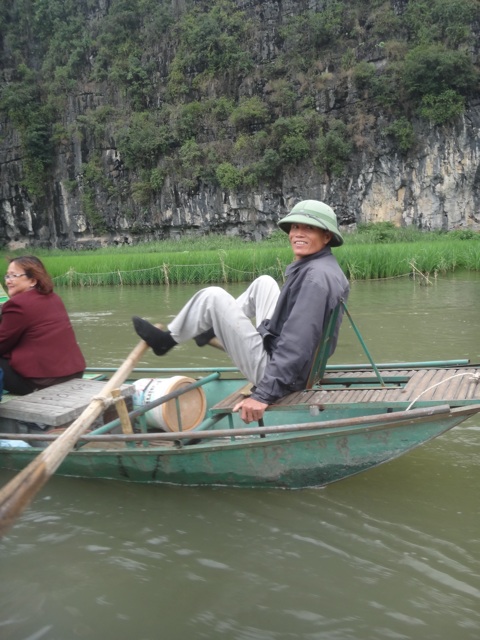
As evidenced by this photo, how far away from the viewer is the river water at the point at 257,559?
94.2 inches

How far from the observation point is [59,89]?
3538 centimetres

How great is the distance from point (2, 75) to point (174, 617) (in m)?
40.0

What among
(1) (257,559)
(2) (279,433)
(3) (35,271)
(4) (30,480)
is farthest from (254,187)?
(4) (30,480)

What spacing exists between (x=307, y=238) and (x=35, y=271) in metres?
1.72

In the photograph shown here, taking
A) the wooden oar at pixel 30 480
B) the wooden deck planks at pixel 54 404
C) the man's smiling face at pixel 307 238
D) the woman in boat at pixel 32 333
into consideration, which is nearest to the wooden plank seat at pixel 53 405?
the wooden deck planks at pixel 54 404

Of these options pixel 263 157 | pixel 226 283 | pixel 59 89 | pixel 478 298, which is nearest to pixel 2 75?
pixel 59 89

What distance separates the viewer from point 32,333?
13.1 ft

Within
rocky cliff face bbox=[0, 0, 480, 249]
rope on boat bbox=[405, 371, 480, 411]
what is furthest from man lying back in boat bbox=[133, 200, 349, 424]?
rocky cliff face bbox=[0, 0, 480, 249]

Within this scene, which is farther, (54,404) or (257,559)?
(54,404)

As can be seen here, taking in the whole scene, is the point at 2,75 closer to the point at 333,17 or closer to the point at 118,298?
the point at 333,17

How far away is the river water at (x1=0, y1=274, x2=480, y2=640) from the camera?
2393 millimetres

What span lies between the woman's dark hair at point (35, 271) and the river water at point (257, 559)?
116cm

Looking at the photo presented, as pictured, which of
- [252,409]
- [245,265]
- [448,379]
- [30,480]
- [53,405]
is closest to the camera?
[30,480]

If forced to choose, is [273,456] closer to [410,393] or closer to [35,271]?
[410,393]
